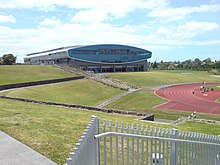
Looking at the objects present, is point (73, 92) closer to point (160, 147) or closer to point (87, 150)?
point (160, 147)

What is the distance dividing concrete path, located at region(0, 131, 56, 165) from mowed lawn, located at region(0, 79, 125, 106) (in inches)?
1106

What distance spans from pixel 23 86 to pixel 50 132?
37.2m

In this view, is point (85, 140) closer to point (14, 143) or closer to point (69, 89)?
point (14, 143)

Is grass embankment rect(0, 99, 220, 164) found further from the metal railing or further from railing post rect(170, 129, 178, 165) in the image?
railing post rect(170, 129, 178, 165)

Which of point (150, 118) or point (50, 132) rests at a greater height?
point (50, 132)

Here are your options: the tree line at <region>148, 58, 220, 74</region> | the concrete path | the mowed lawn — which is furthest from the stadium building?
the concrete path

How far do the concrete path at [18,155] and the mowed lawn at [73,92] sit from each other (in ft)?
92.2

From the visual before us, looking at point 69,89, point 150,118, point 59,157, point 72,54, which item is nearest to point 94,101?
point 69,89

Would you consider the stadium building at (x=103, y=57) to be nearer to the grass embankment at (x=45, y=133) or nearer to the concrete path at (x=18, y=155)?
the grass embankment at (x=45, y=133)

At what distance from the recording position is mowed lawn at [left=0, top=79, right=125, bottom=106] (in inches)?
1535

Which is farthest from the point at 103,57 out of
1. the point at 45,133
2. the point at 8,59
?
the point at 45,133

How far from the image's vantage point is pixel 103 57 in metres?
106

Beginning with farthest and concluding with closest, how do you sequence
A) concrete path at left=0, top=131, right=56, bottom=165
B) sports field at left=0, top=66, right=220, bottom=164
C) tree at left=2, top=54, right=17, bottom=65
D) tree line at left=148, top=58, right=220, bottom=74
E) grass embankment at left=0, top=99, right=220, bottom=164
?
tree line at left=148, top=58, right=220, bottom=74
tree at left=2, top=54, right=17, bottom=65
sports field at left=0, top=66, right=220, bottom=164
grass embankment at left=0, top=99, right=220, bottom=164
concrete path at left=0, top=131, right=56, bottom=165

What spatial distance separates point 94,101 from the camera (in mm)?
44125
